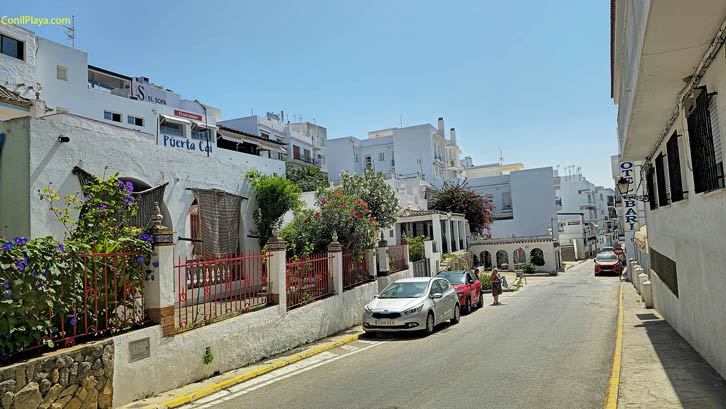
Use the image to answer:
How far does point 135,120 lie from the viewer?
110 feet

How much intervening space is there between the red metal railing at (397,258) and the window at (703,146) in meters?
13.2

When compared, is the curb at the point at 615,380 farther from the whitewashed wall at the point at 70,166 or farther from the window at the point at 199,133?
the window at the point at 199,133

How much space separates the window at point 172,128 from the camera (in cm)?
3572

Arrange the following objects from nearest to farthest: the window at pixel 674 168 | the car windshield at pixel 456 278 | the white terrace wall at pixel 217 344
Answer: the white terrace wall at pixel 217 344 < the window at pixel 674 168 < the car windshield at pixel 456 278

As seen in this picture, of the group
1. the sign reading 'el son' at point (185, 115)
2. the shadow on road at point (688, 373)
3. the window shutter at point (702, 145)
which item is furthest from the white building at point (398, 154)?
the window shutter at point (702, 145)

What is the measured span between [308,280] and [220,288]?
141 inches

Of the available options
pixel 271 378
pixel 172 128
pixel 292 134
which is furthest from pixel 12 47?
pixel 292 134

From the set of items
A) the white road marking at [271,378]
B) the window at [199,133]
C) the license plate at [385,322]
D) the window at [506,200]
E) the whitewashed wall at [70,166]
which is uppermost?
the window at [199,133]

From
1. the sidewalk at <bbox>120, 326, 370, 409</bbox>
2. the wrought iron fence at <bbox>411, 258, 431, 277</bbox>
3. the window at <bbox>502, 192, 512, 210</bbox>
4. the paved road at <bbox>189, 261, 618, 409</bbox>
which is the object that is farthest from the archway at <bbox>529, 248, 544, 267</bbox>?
the sidewalk at <bbox>120, 326, 370, 409</bbox>

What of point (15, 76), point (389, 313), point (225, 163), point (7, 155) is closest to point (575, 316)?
point (389, 313)

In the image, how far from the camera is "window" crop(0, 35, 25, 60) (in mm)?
25095

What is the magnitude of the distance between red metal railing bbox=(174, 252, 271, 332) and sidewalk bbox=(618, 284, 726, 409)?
7316 mm

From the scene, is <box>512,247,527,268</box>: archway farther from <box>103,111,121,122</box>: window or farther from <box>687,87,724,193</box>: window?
<box>687,87,724,193</box>: window

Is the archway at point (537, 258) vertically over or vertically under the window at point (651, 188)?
under
